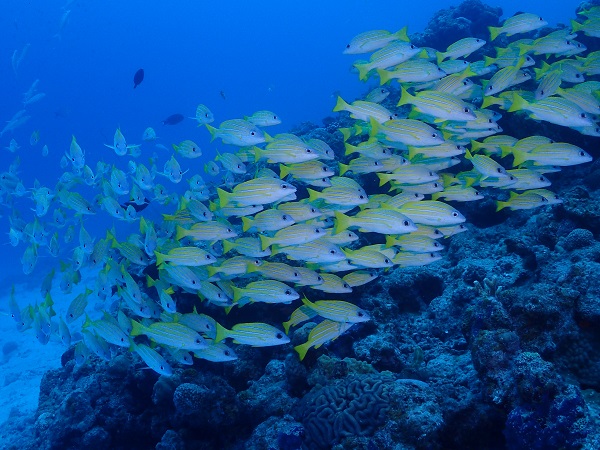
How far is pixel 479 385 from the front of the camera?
4301 millimetres

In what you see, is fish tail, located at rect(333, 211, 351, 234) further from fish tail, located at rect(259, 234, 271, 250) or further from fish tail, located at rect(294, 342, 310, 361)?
fish tail, located at rect(294, 342, 310, 361)

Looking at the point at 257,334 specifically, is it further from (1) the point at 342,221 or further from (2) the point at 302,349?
(1) the point at 342,221

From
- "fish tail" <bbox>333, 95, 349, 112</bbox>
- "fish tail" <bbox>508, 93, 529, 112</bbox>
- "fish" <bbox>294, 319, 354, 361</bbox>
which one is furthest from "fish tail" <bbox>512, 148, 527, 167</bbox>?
"fish" <bbox>294, 319, 354, 361</bbox>

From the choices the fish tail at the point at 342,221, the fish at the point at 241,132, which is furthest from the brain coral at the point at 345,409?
the fish at the point at 241,132

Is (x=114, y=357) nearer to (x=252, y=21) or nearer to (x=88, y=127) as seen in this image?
(x=88, y=127)

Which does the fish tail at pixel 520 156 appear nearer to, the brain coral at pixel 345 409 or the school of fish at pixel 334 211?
the school of fish at pixel 334 211

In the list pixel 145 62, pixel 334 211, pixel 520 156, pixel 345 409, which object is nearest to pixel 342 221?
pixel 334 211

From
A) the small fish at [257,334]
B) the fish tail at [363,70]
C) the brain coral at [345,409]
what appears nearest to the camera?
the brain coral at [345,409]

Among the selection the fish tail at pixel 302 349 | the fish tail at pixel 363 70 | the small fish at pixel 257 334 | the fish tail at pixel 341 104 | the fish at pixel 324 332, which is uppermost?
the fish tail at pixel 363 70

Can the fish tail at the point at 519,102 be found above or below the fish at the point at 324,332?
above

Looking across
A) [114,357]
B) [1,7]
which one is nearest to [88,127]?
[1,7]

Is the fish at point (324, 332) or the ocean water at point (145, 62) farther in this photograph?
the ocean water at point (145, 62)

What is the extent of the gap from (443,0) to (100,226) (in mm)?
157306

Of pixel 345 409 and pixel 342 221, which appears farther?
pixel 342 221
